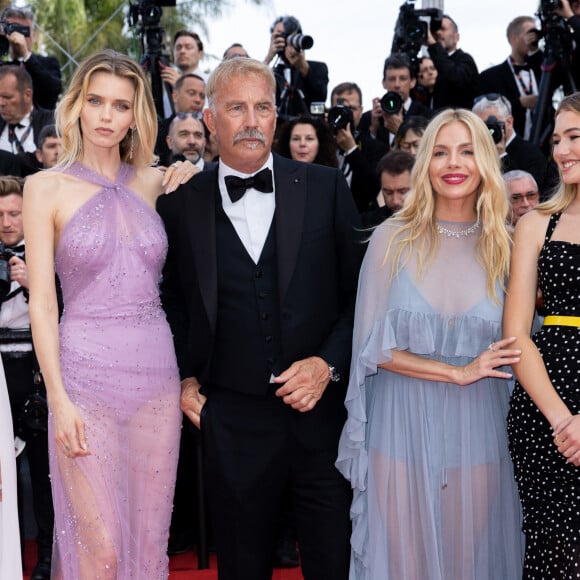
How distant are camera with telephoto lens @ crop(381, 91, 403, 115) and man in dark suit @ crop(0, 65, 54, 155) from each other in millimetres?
2159

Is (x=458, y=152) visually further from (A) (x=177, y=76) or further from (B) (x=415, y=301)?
(A) (x=177, y=76)

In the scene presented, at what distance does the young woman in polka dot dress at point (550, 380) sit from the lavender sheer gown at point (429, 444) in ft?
0.35

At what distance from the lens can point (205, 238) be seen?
10.3 feet

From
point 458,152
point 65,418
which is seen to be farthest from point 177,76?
point 65,418

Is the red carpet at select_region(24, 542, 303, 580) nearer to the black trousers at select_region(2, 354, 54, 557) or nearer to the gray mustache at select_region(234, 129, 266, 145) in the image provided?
the black trousers at select_region(2, 354, 54, 557)

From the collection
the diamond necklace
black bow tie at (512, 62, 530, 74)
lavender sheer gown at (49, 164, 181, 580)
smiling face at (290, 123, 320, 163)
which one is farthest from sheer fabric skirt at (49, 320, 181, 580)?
black bow tie at (512, 62, 530, 74)

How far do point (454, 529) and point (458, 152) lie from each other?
4.14 feet

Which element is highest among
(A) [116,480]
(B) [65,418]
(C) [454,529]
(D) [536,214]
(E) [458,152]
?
(E) [458,152]

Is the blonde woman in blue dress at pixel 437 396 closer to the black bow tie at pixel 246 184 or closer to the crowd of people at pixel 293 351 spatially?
the crowd of people at pixel 293 351

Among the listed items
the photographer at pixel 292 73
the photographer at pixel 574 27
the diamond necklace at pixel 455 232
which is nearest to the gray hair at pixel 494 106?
the photographer at pixel 574 27

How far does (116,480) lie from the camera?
9.91ft

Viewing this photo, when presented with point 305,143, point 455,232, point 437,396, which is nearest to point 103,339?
point 437,396

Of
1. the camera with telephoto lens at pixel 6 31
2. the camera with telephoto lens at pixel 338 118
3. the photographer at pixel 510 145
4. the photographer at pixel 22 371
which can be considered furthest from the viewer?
the camera with telephoto lens at pixel 6 31

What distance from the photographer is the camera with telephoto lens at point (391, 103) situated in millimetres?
6285
